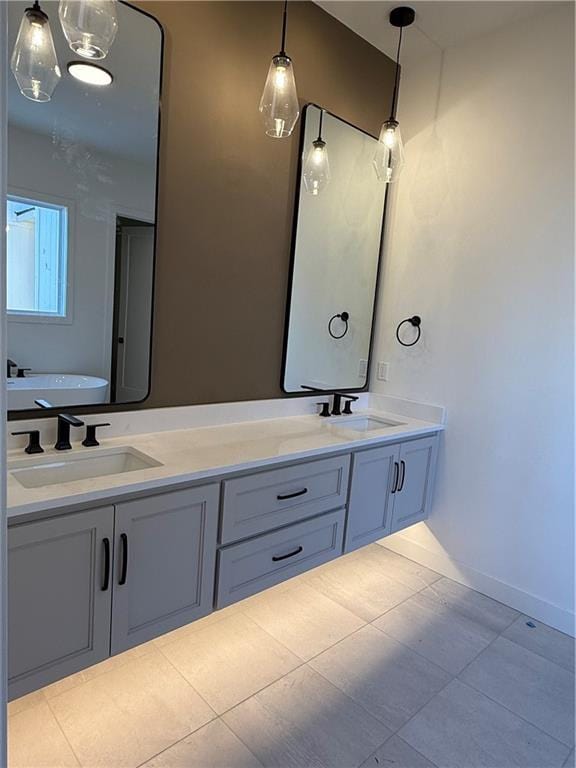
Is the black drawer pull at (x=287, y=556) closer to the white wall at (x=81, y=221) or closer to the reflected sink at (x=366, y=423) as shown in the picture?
the reflected sink at (x=366, y=423)

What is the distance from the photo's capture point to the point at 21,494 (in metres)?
1.27

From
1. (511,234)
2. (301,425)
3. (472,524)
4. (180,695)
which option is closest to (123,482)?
(180,695)

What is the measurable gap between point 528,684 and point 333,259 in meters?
2.19

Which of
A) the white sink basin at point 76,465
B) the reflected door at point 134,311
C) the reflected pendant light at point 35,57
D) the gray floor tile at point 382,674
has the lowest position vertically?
the gray floor tile at point 382,674

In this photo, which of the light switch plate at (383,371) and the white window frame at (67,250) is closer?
the white window frame at (67,250)

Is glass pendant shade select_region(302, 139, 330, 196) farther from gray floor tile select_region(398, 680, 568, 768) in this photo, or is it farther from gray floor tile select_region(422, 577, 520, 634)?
gray floor tile select_region(398, 680, 568, 768)

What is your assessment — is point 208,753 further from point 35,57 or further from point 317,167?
point 317,167

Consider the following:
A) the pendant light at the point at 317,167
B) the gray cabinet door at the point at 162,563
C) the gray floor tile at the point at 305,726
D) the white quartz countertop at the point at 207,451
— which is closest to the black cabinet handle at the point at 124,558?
the gray cabinet door at the point at 162,563

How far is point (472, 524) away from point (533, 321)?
3.70ft

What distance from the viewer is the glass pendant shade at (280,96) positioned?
5.97ft

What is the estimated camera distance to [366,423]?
2.80m

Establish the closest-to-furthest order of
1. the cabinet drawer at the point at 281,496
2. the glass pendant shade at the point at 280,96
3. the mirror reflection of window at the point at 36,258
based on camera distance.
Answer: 1. the mirror reflection of window at the point at 36,258
2. the cabinet drawer at the point at 281,496
3. the glass pendant shade at the point at 280,96

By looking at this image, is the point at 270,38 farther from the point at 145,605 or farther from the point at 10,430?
the point at 145,605

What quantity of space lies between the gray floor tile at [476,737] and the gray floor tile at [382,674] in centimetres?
5
